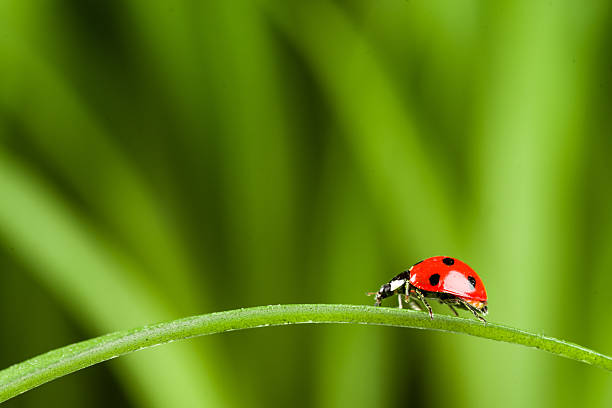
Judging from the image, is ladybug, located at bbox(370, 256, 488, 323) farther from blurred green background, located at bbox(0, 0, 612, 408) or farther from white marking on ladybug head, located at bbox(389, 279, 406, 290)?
blurred green background, located at bbox(0, 0, 612, 408)

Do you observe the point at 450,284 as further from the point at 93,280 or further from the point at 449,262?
the point at 93,280

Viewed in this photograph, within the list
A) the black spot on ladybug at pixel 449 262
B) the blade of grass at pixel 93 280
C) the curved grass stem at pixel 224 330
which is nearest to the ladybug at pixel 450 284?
the black spot on ladybug at pixel 449 262

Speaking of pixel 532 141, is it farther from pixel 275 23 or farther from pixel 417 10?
pixel 275 23

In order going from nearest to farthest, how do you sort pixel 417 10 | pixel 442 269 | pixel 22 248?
pixel 442 269, pixel 22 248, pixel 417 10

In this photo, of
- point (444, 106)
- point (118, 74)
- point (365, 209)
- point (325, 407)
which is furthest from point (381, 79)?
point (325, 407)

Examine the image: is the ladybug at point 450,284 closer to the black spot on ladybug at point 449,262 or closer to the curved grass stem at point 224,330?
the black spot on ladybug at point 449,262

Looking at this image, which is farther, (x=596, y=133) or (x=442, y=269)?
(x=596, y=133)
